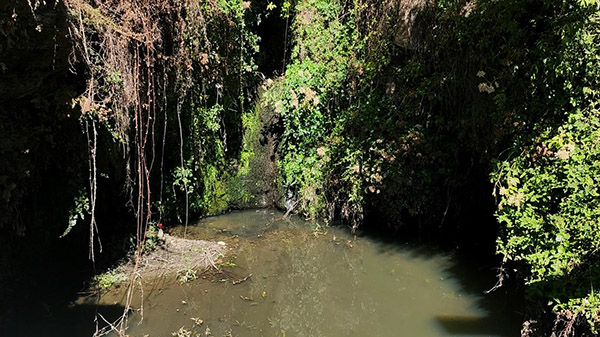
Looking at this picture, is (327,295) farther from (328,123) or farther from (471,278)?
(328,123)

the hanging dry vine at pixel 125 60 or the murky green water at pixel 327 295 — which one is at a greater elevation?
the hanging dry vine at pixel 125 60

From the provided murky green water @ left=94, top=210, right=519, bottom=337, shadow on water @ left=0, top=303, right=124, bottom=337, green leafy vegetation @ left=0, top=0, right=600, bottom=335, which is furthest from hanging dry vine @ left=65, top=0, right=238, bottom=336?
murky green water @ left=94, top=210, right=519, bottom=337

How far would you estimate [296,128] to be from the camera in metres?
6.84

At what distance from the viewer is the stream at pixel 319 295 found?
4.48 m

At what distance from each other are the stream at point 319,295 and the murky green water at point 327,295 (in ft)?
0.03

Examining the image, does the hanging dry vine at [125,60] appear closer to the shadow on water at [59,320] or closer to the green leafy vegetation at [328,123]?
the green leafy vegetation at [328,123]

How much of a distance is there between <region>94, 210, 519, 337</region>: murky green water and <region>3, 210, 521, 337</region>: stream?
1 centimetres

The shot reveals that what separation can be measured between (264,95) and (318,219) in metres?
1.93

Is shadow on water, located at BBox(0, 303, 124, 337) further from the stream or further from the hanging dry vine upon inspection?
the hanging dry vine

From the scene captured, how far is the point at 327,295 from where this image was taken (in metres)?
5.12

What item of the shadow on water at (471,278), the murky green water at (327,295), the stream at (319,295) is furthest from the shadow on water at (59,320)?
the shadow on water at (471,278)

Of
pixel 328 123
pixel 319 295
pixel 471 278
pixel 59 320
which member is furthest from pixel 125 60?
pixel 471 278

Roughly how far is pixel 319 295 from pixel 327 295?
86mm

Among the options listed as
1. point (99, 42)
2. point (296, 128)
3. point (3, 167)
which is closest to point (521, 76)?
point (296, 128)
